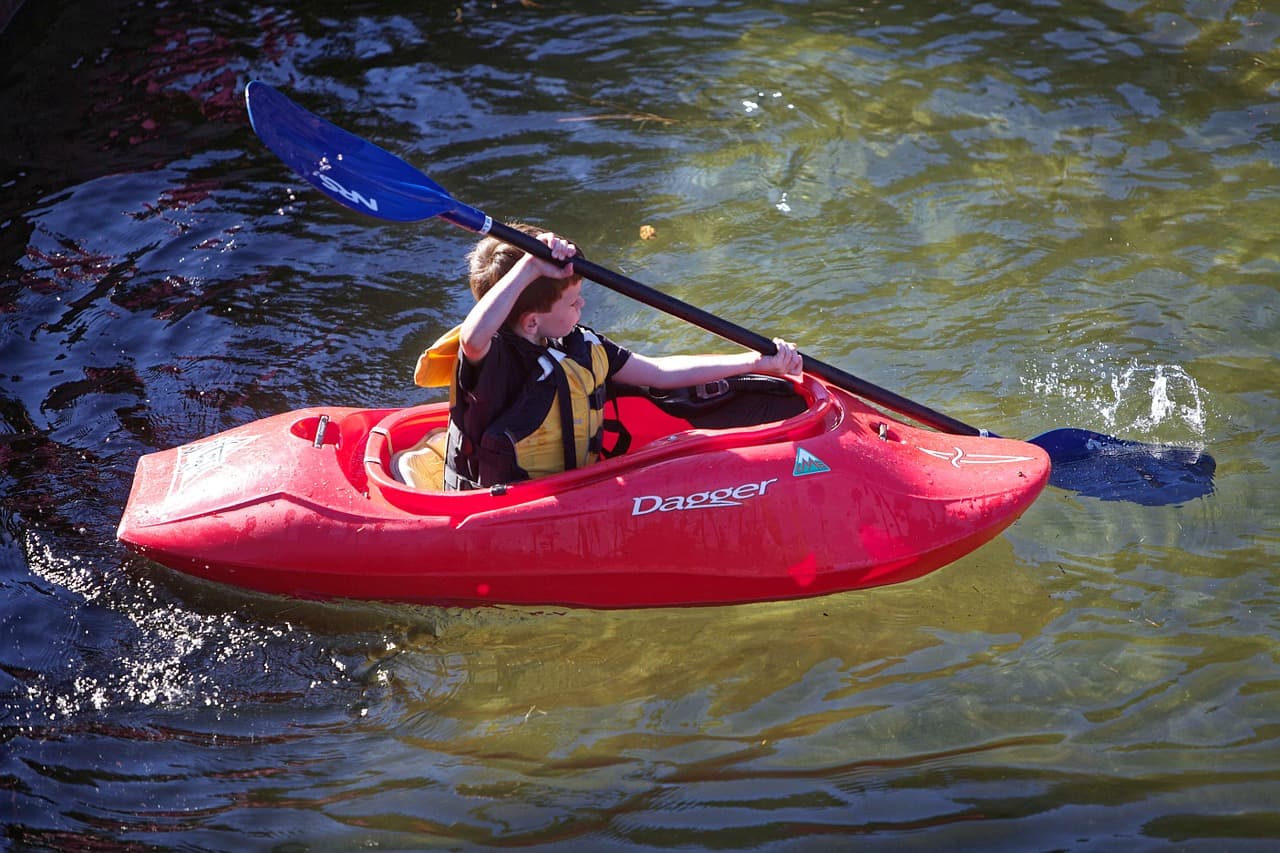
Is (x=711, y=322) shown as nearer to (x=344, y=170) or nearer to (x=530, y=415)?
(x=530, y=415)

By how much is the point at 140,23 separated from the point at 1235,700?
23.7 ft

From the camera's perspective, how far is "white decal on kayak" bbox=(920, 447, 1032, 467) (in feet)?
11.9

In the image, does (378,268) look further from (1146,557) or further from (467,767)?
(1146,557)

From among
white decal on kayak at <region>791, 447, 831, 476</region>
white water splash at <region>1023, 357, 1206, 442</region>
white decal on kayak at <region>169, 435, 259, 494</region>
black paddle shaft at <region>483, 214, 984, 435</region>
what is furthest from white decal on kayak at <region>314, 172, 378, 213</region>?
white water splash at <region>1023, 357, 1206, 442</region>

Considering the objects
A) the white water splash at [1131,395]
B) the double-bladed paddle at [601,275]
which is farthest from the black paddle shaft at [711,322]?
the white water splash at [1131,395]

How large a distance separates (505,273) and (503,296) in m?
0.23

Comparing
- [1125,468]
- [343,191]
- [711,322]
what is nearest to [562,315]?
[711,322]

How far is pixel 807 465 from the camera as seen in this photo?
3412mm

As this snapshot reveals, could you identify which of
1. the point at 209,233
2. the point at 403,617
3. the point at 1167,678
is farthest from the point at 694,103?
the point at 1167,678

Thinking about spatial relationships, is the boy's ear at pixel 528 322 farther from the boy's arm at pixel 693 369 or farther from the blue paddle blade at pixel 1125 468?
the blue paddle blade at pixel 1125 468

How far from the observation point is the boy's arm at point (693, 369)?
3656mm

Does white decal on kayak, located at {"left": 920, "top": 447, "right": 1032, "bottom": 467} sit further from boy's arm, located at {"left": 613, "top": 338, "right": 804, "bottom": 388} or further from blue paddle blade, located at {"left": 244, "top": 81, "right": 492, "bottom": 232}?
blue paddle blade, located at {"left": 244, "top": 81, "right": 492, "bottom": 232}

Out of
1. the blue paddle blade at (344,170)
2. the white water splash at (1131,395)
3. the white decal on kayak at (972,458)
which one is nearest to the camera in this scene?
the blue paddle blade at (344,170)

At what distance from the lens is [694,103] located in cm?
639
